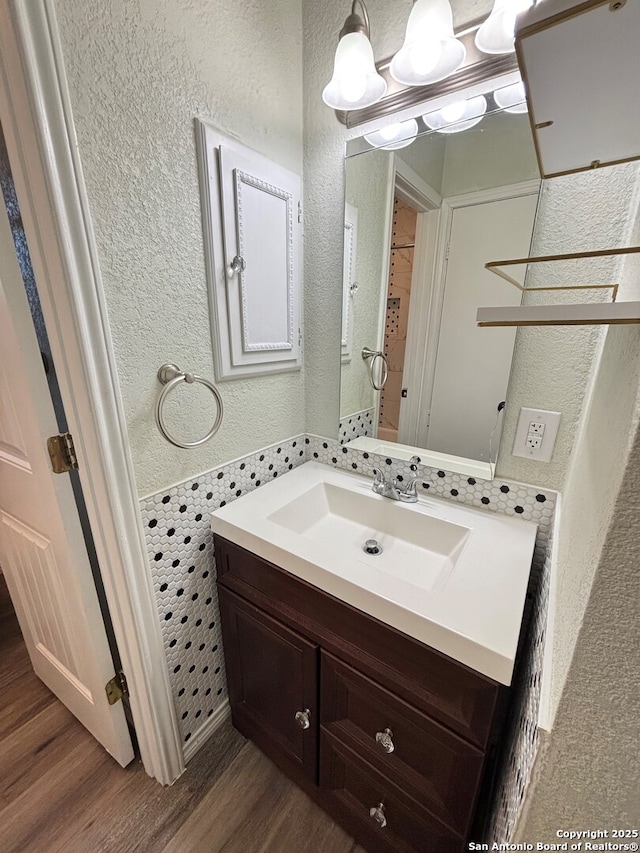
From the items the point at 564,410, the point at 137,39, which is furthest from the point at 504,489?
the point at 137,39

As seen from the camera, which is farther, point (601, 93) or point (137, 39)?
point (137, 39)

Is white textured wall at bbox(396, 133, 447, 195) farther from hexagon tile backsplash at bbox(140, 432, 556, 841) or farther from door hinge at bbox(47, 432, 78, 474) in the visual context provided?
door hinge at bbox(47, 432, 78, 474)

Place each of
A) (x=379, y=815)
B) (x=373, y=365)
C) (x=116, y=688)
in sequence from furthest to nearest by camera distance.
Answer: (x=373, y=365), (x=116, y=688), (x=379, y=815)

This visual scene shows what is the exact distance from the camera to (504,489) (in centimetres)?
96

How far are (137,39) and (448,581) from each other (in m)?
1.29

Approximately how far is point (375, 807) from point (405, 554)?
1.95 ft

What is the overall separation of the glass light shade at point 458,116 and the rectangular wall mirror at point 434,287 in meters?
0.02

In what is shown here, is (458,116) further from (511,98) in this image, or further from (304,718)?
(304,718)

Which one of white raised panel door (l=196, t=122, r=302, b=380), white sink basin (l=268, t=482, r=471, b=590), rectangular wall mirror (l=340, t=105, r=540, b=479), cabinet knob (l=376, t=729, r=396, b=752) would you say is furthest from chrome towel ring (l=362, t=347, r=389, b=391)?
cabinet knob (l=376, t=729, r=396, b=752)

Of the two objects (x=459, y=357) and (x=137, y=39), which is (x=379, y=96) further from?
(x=459, y=357)

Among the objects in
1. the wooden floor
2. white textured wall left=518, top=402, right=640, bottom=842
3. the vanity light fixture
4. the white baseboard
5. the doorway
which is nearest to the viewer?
white textured wall left=518, top=402, right=640, bottom=842

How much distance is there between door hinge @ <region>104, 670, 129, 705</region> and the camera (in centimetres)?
104

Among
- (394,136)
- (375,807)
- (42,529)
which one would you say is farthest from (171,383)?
(375,807)

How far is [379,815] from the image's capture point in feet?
2.75
